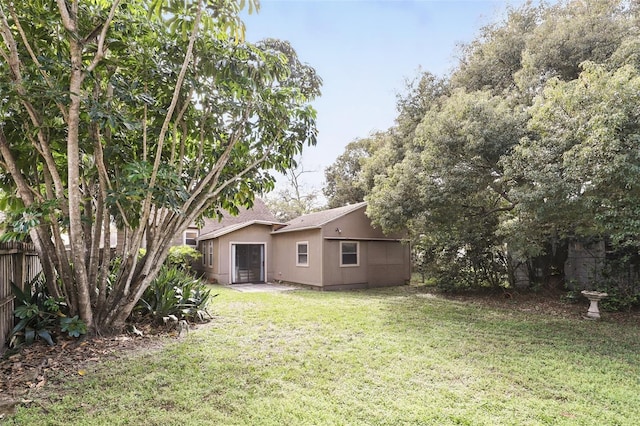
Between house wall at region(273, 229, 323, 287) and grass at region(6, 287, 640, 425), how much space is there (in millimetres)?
5663

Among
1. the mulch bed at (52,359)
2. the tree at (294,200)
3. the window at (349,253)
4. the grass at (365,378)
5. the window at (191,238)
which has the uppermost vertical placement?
the tree at (294,200)

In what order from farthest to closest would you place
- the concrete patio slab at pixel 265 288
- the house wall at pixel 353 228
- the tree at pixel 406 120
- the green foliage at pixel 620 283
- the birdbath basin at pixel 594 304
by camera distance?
the tree at pixel 406 120, the house wall at pixel 353 228, the concrete patio slab at pixel 265 288, the green foliage at pixel 620 283, the birdbath basin at pixel 594 304

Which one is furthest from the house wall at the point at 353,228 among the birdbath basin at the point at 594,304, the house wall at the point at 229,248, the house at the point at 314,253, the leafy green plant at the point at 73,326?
the leafy green plant at the point at 73,326

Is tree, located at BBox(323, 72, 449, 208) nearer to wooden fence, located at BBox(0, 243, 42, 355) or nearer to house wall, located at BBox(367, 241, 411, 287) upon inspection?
house wall, located at BBox(367, 241, 411, 287)

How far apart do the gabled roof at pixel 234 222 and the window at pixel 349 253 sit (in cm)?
362

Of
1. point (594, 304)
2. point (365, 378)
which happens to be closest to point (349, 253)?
point (594, 304)

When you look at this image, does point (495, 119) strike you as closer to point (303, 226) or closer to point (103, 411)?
point (303, 226)

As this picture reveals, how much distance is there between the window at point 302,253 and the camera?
43.2 feet

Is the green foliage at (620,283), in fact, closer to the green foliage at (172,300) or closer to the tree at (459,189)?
the tree at (459,189)

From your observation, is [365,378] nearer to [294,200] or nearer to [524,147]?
[524,147]

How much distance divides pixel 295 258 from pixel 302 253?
A: 0.49 meters

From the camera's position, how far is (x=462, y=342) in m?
5.55

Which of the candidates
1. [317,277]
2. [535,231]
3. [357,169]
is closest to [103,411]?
[535,231]

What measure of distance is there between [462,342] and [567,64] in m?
9.53
